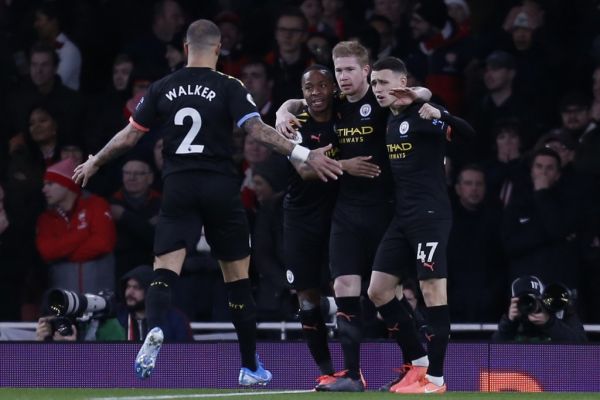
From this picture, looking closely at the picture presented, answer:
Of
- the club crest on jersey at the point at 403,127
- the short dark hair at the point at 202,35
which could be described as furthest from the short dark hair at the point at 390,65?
the short dark hair at the point at 202,35

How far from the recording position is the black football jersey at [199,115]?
32.2ft

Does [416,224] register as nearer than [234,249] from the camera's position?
No

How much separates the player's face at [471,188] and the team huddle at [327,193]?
2.62 m

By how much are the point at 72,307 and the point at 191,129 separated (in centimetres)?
257

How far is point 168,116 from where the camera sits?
9898 mm

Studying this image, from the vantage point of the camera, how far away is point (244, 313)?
1020cm

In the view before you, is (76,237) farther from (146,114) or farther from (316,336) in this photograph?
(146,114)

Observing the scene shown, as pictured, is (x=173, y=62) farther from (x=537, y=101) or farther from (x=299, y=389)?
(x=299, y=389)

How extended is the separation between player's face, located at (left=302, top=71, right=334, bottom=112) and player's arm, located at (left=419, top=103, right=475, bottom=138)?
2.36 ft

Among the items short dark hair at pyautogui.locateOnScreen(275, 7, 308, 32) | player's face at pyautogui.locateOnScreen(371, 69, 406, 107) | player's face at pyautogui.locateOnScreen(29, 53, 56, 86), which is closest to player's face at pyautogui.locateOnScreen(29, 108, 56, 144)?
player's face at pyautogui.locateOnScreen(29, 53, 56, 86)

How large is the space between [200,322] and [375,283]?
329 cm

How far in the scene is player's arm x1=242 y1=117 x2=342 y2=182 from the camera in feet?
31.9

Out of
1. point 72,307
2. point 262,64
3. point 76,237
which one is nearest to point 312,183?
point 72,307

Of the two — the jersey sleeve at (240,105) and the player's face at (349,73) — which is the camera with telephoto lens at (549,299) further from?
the jersey sleeve at (240,105)
